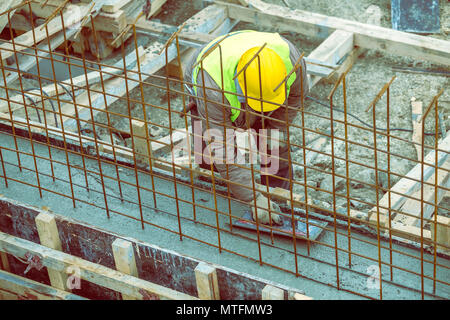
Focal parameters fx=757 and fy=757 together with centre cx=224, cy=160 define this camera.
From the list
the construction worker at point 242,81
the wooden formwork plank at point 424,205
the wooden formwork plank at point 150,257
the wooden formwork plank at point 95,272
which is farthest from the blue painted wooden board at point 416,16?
the wooden formwork plank at point 95,272

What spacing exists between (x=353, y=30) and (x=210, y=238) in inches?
123

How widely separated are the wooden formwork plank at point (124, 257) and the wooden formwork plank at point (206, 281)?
1.28 ft

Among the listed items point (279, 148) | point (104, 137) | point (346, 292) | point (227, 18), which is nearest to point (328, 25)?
point (227, 18)

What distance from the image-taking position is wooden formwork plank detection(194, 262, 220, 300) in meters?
3.96

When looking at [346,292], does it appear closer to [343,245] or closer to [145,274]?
[343,245]

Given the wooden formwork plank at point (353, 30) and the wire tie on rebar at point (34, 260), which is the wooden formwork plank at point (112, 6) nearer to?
the wooden formwork plank at point (353, 30)

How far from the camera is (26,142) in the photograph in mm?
5379

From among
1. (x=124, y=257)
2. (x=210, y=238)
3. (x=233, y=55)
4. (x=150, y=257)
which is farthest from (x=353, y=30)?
(x=124, y=257)

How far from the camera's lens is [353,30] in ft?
22.6

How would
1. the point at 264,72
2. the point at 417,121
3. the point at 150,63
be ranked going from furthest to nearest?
1. the point at 150,63
2. the point at 417,121
3. the point at 264,72

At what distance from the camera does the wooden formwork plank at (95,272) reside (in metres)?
4.02

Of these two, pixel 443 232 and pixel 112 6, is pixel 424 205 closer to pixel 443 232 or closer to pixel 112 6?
pixel 443 232

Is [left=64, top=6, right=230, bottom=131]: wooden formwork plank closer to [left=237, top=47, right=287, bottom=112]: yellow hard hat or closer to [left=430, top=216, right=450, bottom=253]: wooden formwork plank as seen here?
[left=237, top=47, right=287, bottom=112]: yellow hard hat
